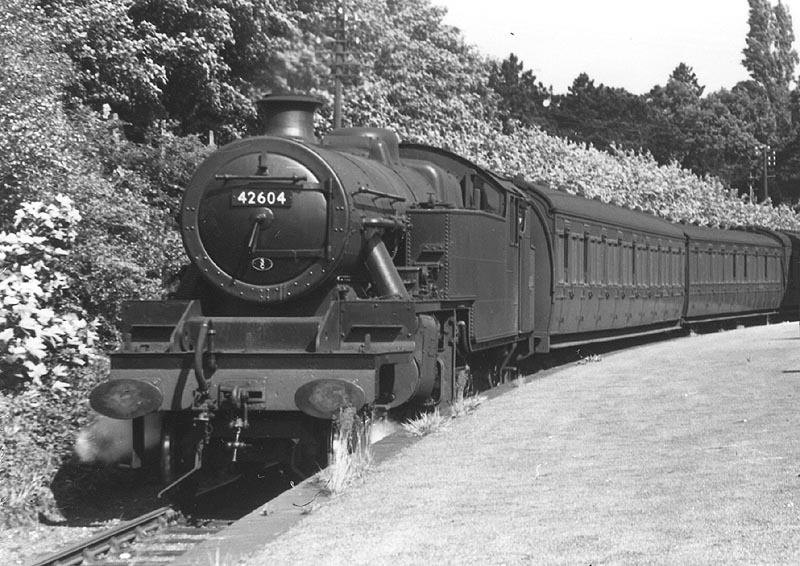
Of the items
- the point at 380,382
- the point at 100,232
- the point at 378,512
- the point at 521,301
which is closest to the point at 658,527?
the point at 378,512

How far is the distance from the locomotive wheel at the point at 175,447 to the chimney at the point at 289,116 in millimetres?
2795

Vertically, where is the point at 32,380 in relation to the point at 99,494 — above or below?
above

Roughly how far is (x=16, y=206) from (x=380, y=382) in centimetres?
606

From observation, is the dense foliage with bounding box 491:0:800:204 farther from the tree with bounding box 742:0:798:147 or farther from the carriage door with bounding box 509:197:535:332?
the carriage door with bounding box 509:197:535:332

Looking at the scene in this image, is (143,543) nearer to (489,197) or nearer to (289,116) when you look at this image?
(289,116)

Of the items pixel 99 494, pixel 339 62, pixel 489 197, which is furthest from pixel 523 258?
pixel 339 62

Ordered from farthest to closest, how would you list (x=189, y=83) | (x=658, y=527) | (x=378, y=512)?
(x=189, y=83) < (x=378, y=512) < (x=658, y=527)

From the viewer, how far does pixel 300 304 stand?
1073cm

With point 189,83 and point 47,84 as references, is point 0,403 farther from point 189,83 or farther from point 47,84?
point 189,83

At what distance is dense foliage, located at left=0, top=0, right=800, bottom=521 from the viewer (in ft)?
38.1

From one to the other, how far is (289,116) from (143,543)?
429 cm

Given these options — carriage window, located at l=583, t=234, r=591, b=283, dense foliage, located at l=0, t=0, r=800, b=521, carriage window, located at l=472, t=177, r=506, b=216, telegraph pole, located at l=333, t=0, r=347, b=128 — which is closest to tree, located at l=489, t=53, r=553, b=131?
dense foliage, located at l=0, t=0, r=800, b=521

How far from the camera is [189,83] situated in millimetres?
26016

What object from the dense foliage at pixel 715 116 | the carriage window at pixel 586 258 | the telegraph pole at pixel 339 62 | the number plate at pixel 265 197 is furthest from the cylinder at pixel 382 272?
the dense foliage at pixel 715 116
